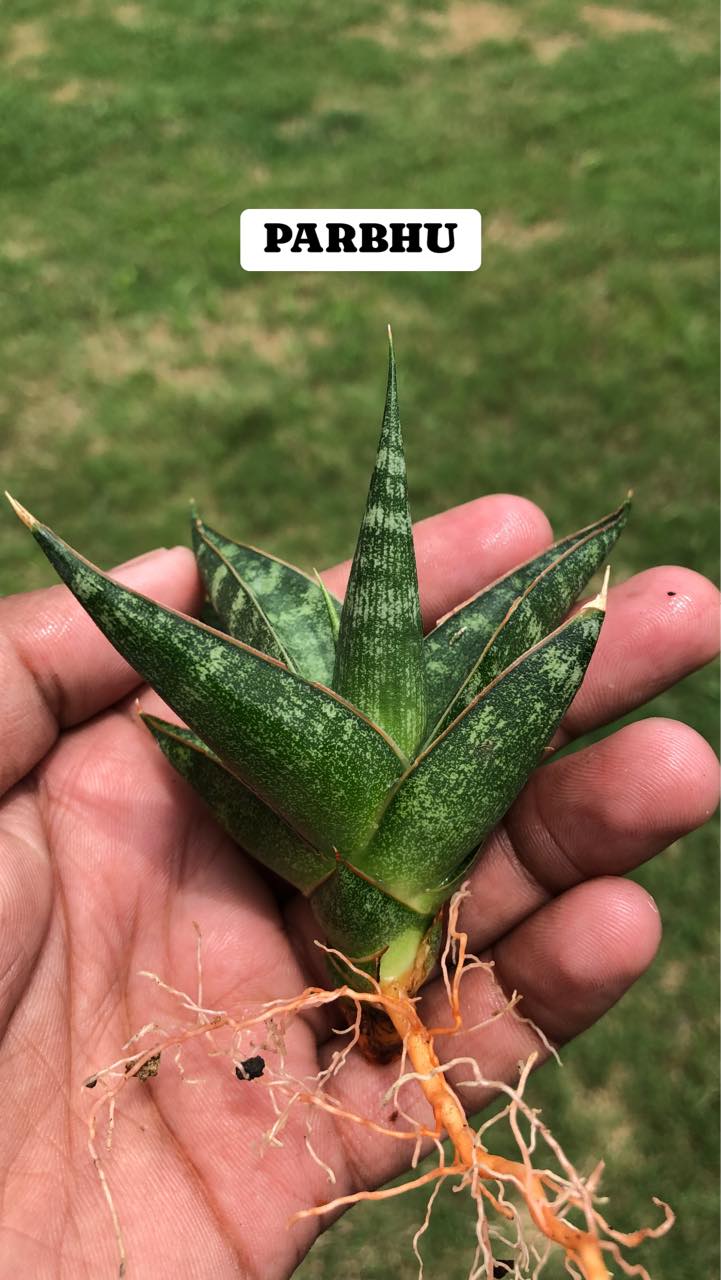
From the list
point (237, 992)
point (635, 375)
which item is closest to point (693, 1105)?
point (237, 992)

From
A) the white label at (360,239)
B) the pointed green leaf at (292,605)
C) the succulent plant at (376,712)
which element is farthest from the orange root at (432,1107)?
the white label at (360,239)

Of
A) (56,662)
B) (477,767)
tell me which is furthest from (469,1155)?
(56,662)

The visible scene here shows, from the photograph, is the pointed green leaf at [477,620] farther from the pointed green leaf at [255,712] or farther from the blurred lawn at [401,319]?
the blurred lawn at [401,319]

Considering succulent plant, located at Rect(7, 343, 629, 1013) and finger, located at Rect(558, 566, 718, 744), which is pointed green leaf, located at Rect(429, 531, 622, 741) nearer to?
succulent plant, located at Rect(7, 343, 629, 1013)

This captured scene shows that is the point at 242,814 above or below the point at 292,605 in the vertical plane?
below

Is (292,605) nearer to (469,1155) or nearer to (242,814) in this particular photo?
(242,814)
